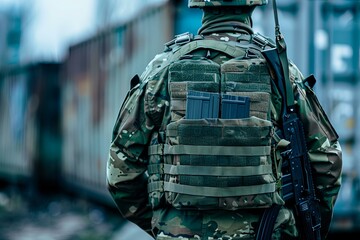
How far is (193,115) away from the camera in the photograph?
3.23 metres

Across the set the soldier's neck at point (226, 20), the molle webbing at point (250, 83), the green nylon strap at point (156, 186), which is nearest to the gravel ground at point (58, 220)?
the green nylon strap at point (156, 186)

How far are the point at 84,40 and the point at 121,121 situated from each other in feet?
28.7

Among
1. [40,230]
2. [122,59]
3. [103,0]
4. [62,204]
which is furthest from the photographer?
[103,0]

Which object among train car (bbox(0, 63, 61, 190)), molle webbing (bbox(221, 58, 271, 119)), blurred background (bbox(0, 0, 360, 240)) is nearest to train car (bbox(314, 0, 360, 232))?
blurred background (bbox(0, 0, 360, 240))

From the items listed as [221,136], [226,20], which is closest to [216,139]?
[221,136]

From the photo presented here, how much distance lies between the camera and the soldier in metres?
3.20

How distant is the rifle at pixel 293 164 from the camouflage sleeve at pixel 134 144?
520 millimetres

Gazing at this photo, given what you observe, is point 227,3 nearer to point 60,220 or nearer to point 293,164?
point 293,164

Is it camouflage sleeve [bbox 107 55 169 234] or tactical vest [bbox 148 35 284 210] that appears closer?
tactical vest [bbox 148 35 284 210]

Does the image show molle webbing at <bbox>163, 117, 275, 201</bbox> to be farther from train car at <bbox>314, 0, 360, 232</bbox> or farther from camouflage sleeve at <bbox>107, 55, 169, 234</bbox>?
train car at <bbox>314, 0, 360, 232</bbox>

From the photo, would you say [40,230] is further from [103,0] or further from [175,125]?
[103,0]

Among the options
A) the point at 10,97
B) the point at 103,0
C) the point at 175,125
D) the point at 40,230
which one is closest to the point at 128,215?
the point at 175,125

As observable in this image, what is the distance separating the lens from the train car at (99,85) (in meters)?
8.98

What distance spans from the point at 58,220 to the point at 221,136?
373 inches
